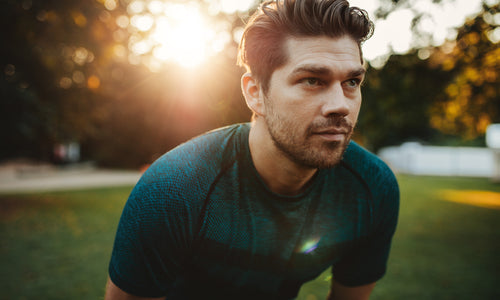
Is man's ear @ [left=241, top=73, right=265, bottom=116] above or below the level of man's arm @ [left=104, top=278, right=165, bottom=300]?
above

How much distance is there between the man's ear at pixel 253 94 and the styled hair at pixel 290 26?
5 cm

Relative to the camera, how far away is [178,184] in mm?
1910

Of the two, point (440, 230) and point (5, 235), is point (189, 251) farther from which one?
point (440, 230)

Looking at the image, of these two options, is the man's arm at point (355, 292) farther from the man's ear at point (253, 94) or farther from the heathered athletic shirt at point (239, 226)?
the man's ear at point (253, 94)

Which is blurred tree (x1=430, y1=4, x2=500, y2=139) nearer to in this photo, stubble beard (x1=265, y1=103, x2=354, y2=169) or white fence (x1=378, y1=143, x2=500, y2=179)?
stubble beard (x1=265, y1=103, x2=354, y2=169)

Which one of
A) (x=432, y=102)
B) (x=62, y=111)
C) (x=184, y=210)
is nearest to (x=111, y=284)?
(x=184, y=210)

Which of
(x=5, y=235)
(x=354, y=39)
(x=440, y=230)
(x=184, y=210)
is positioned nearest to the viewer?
(x=184, y=210)

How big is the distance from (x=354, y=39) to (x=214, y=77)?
7.93 m

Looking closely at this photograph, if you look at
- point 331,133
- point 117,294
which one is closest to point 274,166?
point 331,133

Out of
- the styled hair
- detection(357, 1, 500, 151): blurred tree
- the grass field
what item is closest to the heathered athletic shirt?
the styled hair

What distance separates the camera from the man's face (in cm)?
197

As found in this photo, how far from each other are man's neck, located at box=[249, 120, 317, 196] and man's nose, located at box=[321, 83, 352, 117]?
378 mm

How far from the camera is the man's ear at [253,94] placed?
2227mm

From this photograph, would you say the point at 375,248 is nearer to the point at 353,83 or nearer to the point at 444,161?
the point at 353,83
